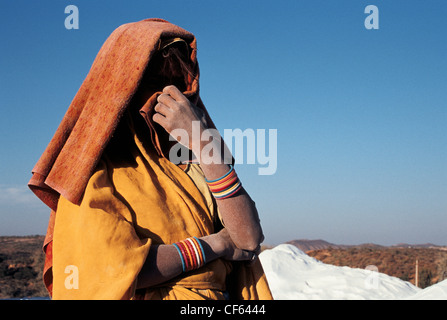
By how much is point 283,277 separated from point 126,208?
13.5m

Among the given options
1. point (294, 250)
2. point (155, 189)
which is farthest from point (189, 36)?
point (294, 250)

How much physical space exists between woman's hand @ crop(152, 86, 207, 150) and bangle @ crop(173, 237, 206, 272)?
524 mm

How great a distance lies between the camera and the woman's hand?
260 centimetres

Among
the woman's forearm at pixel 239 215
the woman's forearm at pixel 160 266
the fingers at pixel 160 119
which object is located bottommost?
the woman's forearm at pixel 160 266

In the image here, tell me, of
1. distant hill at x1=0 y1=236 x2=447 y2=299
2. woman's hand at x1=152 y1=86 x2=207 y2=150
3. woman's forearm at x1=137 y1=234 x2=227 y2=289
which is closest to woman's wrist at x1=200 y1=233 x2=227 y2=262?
woman's forearm at x1=137 y1=234 x2=227 y2=289

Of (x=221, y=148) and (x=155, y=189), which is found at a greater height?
(x=221, y=148)

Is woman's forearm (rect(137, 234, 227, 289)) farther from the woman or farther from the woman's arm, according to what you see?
the woman's arm

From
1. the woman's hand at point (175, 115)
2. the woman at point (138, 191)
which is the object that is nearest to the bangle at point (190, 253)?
the woman at point (138, 191)

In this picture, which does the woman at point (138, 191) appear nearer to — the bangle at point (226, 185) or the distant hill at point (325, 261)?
the bangle at point (226, 185)

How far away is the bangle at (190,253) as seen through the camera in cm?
249

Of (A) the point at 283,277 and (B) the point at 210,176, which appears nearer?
(B) the point at 210,176
